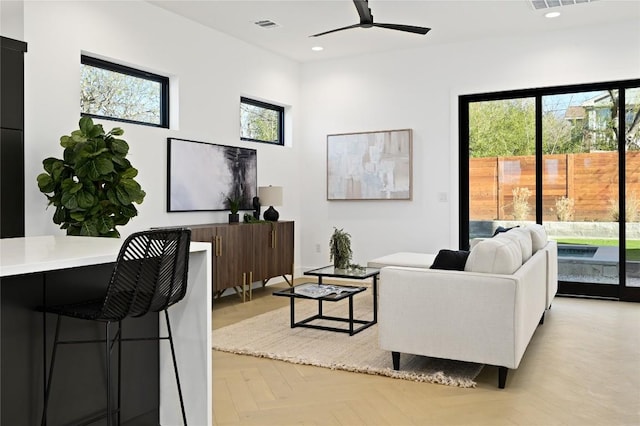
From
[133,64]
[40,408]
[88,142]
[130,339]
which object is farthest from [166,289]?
[133,64]

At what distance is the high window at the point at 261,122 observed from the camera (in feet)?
22.2

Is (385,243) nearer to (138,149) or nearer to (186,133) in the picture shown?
(186,133)

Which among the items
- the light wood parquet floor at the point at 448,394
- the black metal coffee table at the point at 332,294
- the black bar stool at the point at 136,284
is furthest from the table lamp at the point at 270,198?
the black bar stool at the point at 136,284

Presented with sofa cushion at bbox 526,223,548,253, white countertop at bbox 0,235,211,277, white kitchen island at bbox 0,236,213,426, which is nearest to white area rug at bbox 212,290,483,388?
white kitchen island at bbox 0,236,213,426

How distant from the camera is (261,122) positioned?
279 inches

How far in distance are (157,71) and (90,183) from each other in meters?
1.79

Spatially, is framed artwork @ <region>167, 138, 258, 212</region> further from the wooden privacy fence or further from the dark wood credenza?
the wooden privacy fence

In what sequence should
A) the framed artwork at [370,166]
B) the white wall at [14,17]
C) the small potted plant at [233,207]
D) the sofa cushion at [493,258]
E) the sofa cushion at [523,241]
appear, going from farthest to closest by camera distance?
the framed artwork at [370,166], the small potted plant at [233,207], the white wall at [14,17], the sofa cushion at [523,241], the sofa cushion at [493,258]

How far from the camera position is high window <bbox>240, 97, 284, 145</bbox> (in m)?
6.78

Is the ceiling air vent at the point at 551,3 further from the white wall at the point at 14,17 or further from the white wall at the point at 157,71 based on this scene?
the white wall at the point at 14,17

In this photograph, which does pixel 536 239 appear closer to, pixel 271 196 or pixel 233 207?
pixel 271 196

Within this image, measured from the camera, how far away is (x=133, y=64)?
16.9 feet

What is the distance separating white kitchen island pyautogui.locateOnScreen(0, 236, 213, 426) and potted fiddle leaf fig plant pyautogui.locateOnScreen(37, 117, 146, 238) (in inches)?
51.9

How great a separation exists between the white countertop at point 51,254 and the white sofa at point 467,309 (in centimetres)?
138
